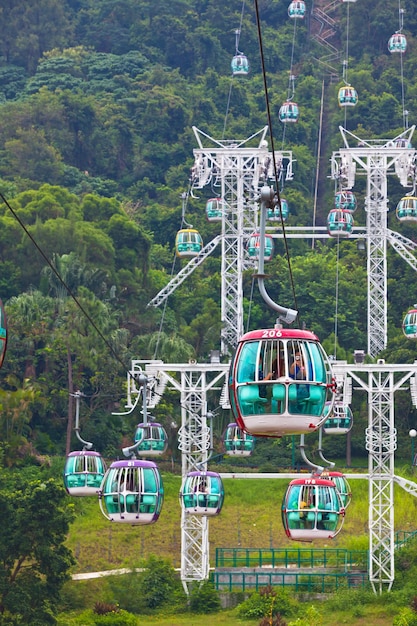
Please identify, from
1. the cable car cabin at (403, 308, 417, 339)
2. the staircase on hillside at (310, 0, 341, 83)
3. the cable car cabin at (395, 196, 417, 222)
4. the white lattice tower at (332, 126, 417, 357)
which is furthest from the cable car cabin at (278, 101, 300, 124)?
the cable car cabin at (403, 308, 417, 339)

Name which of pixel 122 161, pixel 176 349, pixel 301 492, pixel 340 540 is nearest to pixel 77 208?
pixel 176 349

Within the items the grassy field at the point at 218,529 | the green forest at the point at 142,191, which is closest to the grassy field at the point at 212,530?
the grassy field at the point at 218,529

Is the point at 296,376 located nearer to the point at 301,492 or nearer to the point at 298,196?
the point at 301,492

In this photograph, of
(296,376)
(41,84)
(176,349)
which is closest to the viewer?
(296,376)

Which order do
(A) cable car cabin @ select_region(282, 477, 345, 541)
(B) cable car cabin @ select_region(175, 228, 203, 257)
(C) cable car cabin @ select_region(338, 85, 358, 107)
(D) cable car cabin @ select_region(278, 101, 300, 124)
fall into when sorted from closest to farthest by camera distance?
1. (A) cable car cabin @ select_region(282, 477, 345, 541)
2. (B) cable car cabin @ select_region(175, 228, 203, 257)
3. (C) cable car cabin @ select_region(338, 85, 358, 107)
4. (D) cable car cabin @ select_region(278, 101, 300, 124)

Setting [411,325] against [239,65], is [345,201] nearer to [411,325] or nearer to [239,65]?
[411,325]

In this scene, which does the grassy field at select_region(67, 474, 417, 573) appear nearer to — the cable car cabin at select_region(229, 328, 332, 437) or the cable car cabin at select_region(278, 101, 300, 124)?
the cable car cabin at select_region(278, 101, 300, 124)

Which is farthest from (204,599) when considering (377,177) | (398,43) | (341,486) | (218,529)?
(398,43)
